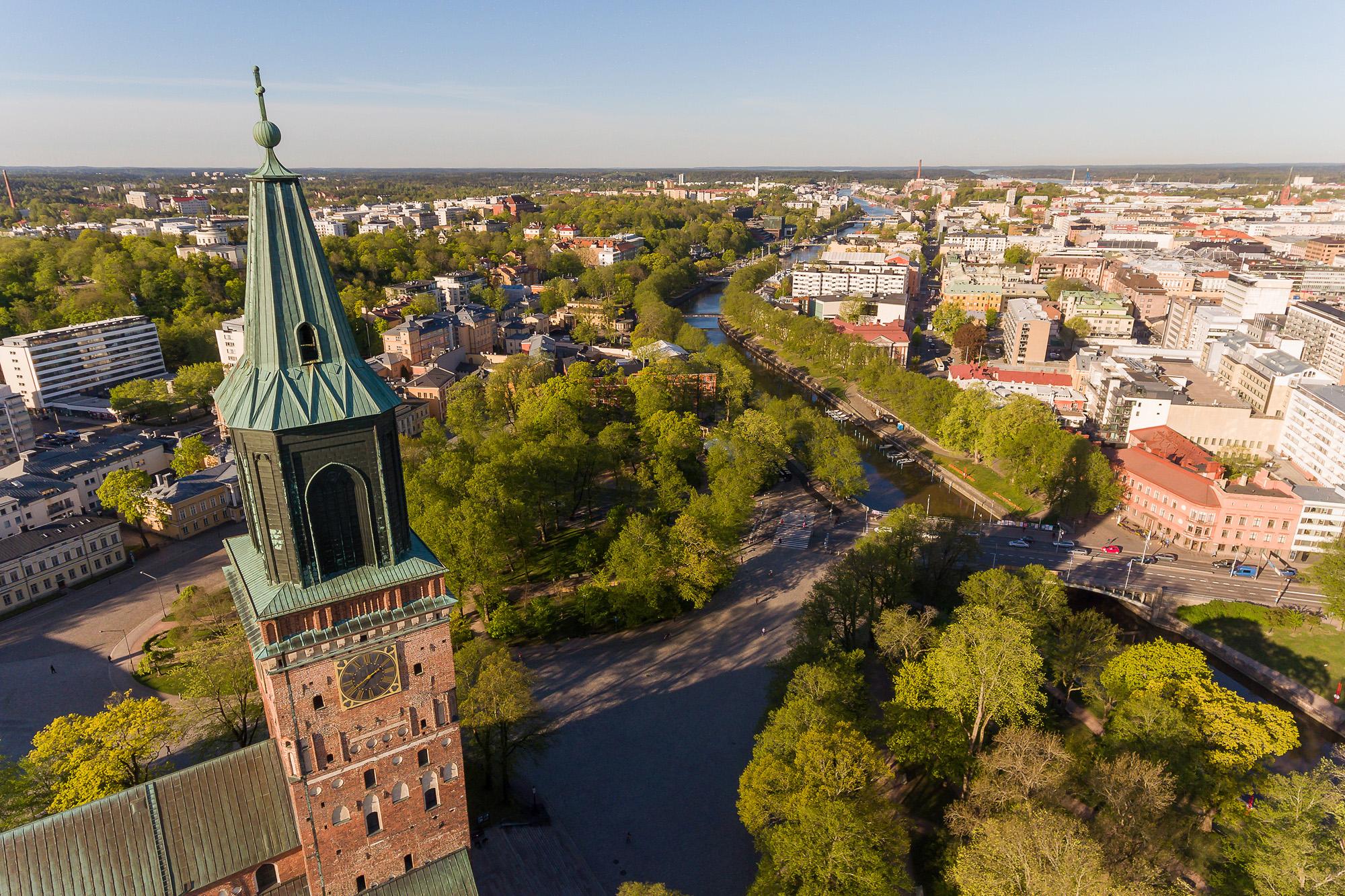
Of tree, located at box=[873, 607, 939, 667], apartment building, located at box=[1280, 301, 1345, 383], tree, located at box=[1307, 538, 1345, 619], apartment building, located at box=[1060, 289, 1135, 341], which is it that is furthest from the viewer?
apartment building, located at box=[1060, 289, 1135, 341]

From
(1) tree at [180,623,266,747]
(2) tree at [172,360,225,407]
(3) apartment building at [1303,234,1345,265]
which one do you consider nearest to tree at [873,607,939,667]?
(1) tree at [180,623,266,747]

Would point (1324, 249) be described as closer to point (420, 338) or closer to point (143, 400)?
point (420, 338)

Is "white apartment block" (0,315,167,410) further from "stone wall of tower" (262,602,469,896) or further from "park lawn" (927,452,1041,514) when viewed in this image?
"park lawn" (927,452,1041,514)

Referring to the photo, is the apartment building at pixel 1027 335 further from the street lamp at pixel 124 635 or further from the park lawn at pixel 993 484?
the street lamp at pixel 124 635

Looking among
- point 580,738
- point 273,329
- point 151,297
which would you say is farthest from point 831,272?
point 273,329

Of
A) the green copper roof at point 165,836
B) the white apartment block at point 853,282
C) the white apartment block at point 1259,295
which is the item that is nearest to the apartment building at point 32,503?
the green copper roof at point 165,836

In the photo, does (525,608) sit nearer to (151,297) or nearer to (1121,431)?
(1121,431)
